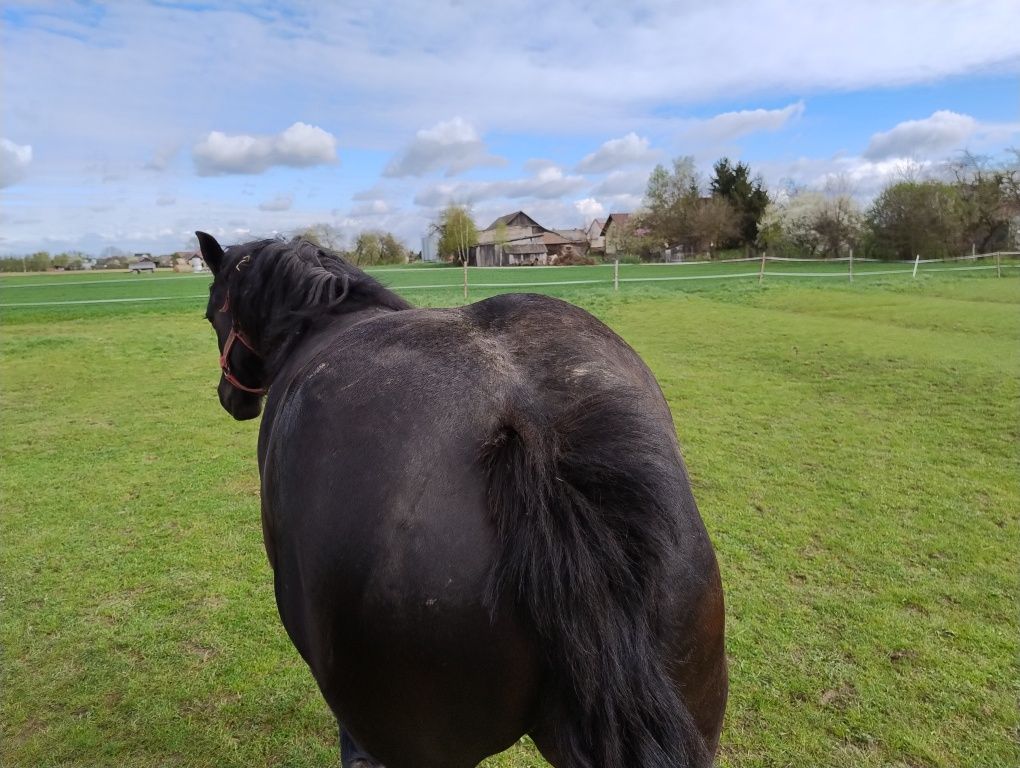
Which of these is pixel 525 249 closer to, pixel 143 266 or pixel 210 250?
pixel 143 266

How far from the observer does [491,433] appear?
135cm

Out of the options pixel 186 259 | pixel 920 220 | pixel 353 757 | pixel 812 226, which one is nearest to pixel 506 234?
pixel 812 226

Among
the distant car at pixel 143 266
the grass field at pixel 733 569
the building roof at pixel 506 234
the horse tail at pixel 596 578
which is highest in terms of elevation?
the building roof at pixel 506 234

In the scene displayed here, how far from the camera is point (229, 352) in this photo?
301cm

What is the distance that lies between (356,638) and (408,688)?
0.16 metres

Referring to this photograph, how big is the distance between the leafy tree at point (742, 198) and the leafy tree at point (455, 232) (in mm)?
21447

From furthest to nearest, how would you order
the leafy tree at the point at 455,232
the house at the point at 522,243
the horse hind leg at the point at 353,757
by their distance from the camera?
the house at the point at 522,243 < the leafy tree at the point at 455,232 < the horse hind leg at the point at 353,757

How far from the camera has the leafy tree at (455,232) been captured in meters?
54.4

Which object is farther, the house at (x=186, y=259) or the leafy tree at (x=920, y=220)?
the leafy tree at (x=920, y=220)

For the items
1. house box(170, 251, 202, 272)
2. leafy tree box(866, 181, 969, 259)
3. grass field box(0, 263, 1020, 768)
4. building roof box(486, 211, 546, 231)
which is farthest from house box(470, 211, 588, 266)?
grass field box(0, 263, 1020, 768)

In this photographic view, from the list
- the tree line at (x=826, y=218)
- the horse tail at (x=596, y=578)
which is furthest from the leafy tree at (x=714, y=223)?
the horse tail at (x=596, y=578)

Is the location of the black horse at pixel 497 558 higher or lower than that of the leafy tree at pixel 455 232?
lower

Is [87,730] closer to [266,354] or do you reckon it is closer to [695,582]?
[266,354]

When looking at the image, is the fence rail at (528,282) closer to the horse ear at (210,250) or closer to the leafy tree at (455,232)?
the horse ear at (210,250)
